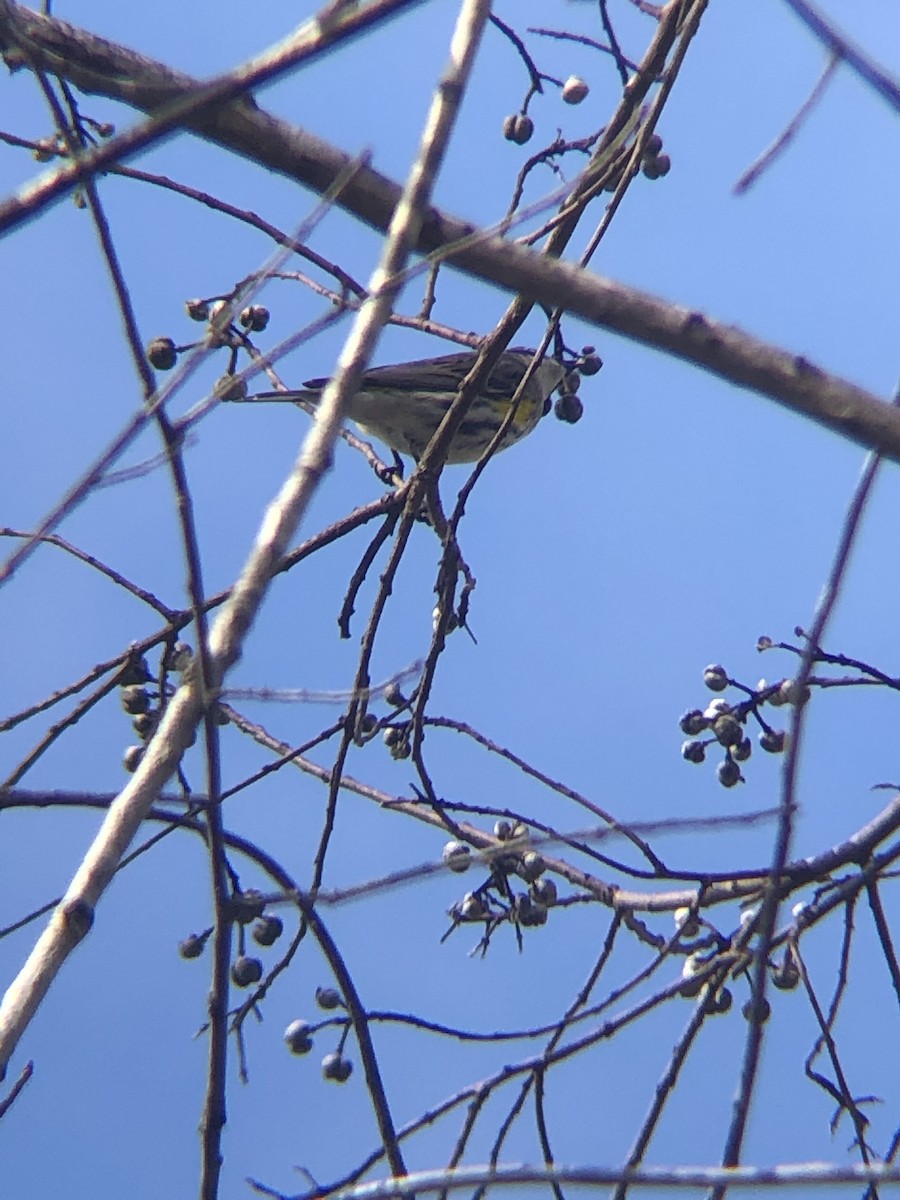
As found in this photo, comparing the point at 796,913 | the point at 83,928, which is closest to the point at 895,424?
the point at 83,928

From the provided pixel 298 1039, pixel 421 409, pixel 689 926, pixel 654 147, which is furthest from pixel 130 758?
pixel 421 409

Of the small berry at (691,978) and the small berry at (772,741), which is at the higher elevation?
the small berry at (772,741)

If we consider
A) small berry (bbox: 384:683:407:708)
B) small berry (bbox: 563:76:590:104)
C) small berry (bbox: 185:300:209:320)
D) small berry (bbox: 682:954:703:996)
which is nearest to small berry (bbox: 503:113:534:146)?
small berry (bbox: 563:76:590:104)

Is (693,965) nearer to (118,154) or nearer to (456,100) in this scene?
(456,100)

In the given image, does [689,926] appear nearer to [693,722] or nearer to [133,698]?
[693,722]

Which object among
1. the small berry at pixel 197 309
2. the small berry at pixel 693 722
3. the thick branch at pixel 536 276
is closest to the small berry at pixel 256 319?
the small berry at pixel 197 309

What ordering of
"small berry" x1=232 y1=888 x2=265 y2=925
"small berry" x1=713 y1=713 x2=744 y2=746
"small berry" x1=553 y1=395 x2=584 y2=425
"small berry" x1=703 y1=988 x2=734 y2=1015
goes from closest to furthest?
"small berry" x1=232 y1=888 x2=265 y2=925, "small berry" x1=703 y1=988 x2=734 y2=1015, "small berry" x1=713 y1=713 x2=744 y2=746, "small berry" x1=553 y1=395 x2=584 y2=425

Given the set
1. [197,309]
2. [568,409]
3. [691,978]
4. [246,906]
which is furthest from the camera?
[568,409]

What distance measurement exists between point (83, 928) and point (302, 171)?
944mm

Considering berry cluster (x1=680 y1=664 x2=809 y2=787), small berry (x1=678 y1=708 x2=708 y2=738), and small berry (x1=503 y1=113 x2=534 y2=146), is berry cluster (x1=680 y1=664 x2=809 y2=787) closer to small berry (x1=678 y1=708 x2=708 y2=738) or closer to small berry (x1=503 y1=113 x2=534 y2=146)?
small berry (x1=678 y1=708 x2=708 y2=738)

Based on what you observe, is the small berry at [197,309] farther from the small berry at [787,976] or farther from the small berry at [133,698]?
the small berry at [787,976]

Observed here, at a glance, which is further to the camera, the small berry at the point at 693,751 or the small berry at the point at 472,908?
the small berry at the point at 693,751

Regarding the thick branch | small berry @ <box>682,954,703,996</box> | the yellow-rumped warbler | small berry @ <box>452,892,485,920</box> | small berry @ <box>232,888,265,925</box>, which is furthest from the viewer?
the yellow-rumped warbler

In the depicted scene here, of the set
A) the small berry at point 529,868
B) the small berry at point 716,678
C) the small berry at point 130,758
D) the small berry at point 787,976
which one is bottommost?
the small berry at point 787,976
